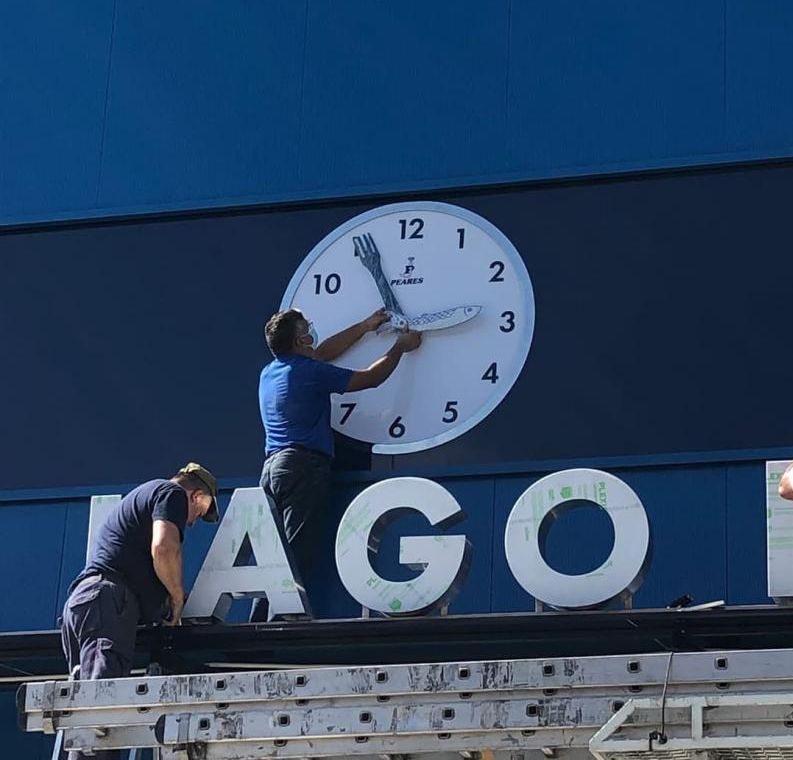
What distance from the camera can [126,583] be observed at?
1052cm

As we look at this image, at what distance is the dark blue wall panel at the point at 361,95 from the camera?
12609mm

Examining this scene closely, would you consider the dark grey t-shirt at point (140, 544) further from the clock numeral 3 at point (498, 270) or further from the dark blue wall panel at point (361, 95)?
the dark blue wall panel at point (361, 95)

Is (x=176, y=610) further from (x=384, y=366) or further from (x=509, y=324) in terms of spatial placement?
(x=509, y=324)

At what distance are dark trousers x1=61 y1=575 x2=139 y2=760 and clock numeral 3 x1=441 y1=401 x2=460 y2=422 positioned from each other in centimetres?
255

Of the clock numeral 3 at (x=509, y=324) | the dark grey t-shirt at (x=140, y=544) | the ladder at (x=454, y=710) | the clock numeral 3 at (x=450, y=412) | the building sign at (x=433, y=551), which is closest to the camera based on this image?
the ladder at (x=454, y=710)

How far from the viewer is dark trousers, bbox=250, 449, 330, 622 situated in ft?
39.0

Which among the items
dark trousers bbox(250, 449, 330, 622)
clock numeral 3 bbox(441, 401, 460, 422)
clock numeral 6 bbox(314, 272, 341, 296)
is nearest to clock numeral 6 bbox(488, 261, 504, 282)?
clock numeral 3 bbox(441, 401, 460, 422)

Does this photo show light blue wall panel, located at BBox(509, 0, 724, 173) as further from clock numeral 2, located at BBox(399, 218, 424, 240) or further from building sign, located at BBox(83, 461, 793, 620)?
building sign, located at BBox(83, 461, 793, 620)

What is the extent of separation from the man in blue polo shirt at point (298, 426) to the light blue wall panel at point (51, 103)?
87.7 inches

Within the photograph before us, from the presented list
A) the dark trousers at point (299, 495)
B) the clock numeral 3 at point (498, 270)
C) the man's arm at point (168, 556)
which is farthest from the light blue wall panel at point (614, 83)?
the man's arm at point (168, 556)

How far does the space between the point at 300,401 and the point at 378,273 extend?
1.22 meters

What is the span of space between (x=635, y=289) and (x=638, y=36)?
5.36 ft

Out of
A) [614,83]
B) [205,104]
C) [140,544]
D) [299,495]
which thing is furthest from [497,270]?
[140,544]

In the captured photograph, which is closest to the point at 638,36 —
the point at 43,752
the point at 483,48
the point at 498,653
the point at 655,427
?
the point at 483,48
